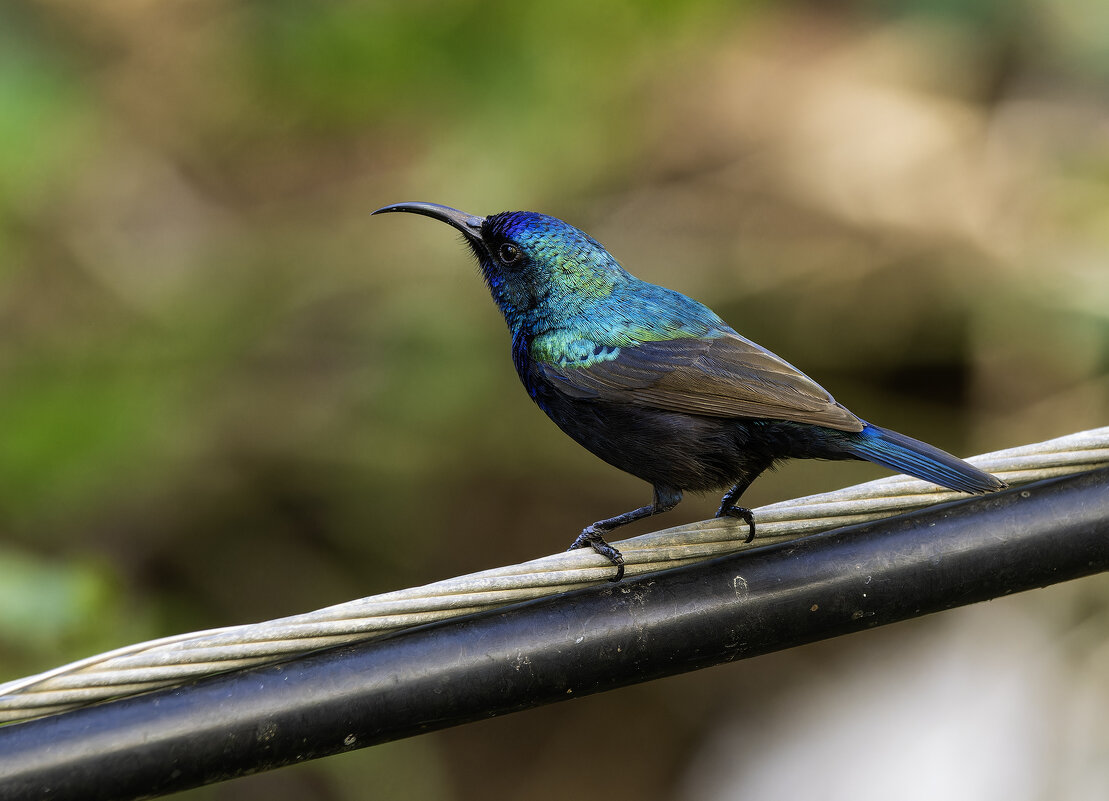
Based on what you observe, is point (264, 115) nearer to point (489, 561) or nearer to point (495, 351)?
point (495, 351)

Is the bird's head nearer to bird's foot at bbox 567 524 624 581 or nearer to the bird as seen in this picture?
the bird

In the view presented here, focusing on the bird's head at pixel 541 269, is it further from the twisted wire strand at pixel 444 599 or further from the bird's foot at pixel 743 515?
the twisted wire strand at pixel 444 599

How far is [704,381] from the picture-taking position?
306 centimetres

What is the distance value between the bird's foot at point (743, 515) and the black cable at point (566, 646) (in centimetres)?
7

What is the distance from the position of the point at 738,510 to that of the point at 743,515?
94mm

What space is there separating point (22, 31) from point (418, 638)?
4922 mm

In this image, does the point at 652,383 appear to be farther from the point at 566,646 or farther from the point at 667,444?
the point at 566,646

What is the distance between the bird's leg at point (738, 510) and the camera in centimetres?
249

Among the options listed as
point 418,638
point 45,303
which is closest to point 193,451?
point 45,303

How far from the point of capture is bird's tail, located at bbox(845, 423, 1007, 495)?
2414 mm

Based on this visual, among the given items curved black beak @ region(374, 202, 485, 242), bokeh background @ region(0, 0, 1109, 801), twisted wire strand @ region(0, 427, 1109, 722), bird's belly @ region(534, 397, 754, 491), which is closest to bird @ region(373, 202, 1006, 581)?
bird's belly @ region(534, 397, 754, 491)

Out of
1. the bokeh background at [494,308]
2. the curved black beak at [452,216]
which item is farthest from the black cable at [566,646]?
the bokeh background at [494,308]

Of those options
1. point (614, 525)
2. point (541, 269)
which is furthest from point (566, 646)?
point (541, 269)

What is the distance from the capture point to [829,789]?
5941 mm
